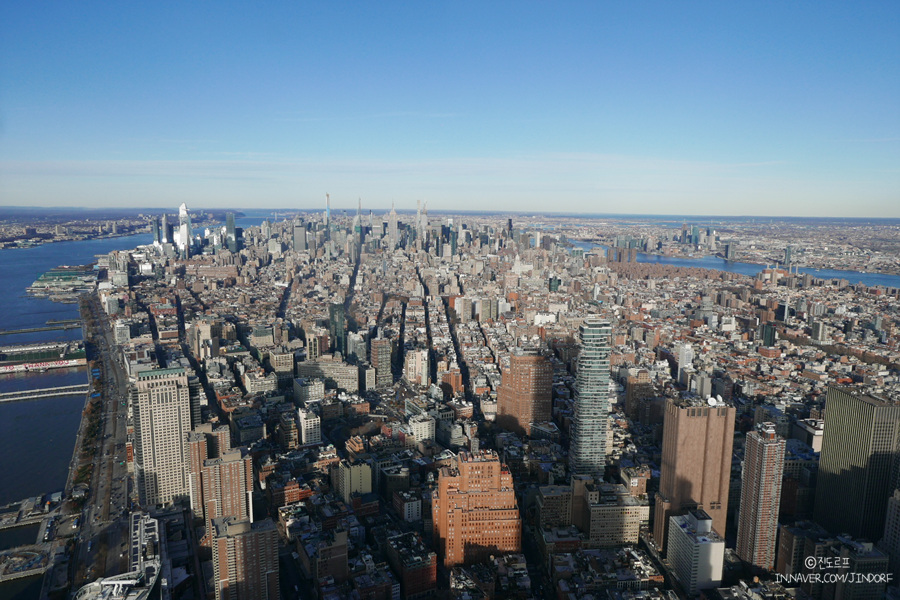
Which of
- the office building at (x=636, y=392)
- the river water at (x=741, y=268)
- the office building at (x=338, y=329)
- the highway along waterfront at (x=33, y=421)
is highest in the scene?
the river water at (x=741, y=268)

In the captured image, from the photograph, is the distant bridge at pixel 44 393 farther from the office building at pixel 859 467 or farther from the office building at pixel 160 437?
the office building at pixel 859 467

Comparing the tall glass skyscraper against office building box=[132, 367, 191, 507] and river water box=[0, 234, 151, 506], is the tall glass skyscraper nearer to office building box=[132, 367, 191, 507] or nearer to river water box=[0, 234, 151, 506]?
office building box=[132, 367, 191, 507]

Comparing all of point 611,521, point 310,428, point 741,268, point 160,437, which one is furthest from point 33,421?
point 741,268

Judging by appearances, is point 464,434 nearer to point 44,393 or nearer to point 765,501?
point 765,501

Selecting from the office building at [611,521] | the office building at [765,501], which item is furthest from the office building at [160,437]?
the office building at [765,501]

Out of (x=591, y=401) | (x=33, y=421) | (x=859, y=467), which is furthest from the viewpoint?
(x=33, y=421)
